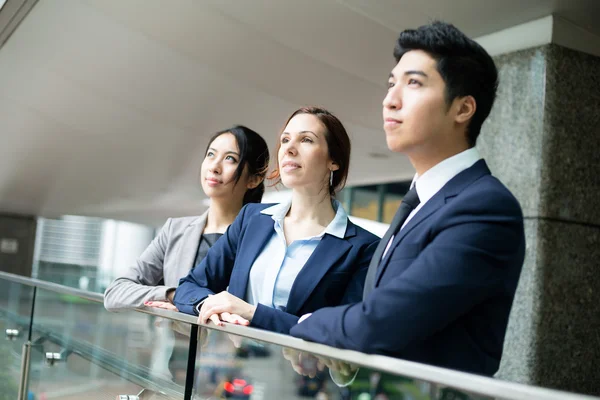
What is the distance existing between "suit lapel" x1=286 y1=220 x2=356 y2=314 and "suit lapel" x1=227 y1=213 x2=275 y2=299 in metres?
0.22

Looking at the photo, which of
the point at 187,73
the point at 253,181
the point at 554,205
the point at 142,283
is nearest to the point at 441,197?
the point at 253,181

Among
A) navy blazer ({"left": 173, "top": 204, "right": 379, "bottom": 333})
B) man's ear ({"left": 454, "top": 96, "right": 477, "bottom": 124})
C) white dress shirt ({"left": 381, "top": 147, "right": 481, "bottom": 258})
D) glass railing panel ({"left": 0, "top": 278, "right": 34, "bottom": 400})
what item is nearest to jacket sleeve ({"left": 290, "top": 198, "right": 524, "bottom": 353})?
white dress shirt ({"left": 381, "top": 147, "right": 481, "bottom": 258})

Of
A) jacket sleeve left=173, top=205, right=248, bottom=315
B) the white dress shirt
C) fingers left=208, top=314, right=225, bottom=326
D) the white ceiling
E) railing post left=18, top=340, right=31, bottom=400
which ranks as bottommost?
railing post left=18, top=340, right=31, bottom=400

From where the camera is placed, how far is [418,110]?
194cm

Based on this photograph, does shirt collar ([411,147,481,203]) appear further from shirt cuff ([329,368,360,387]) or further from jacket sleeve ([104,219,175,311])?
jacket sleeve ([104,219,175,311])

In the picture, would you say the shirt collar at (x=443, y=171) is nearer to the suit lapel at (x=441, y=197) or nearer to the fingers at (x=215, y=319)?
the suit lapel at (x=441, y=197)

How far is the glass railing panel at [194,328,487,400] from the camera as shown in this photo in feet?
4.45

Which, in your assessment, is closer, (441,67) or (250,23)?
(441,67)

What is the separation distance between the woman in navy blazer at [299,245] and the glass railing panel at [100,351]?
7.2 inches

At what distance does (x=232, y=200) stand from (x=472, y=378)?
241 centimetres

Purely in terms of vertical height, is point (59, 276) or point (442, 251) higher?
Result: point (442, 251)

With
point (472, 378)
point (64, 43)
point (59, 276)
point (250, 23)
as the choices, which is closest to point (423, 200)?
point (472, 378)

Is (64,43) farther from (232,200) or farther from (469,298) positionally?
(469,298)

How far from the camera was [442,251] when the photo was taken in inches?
65.4
